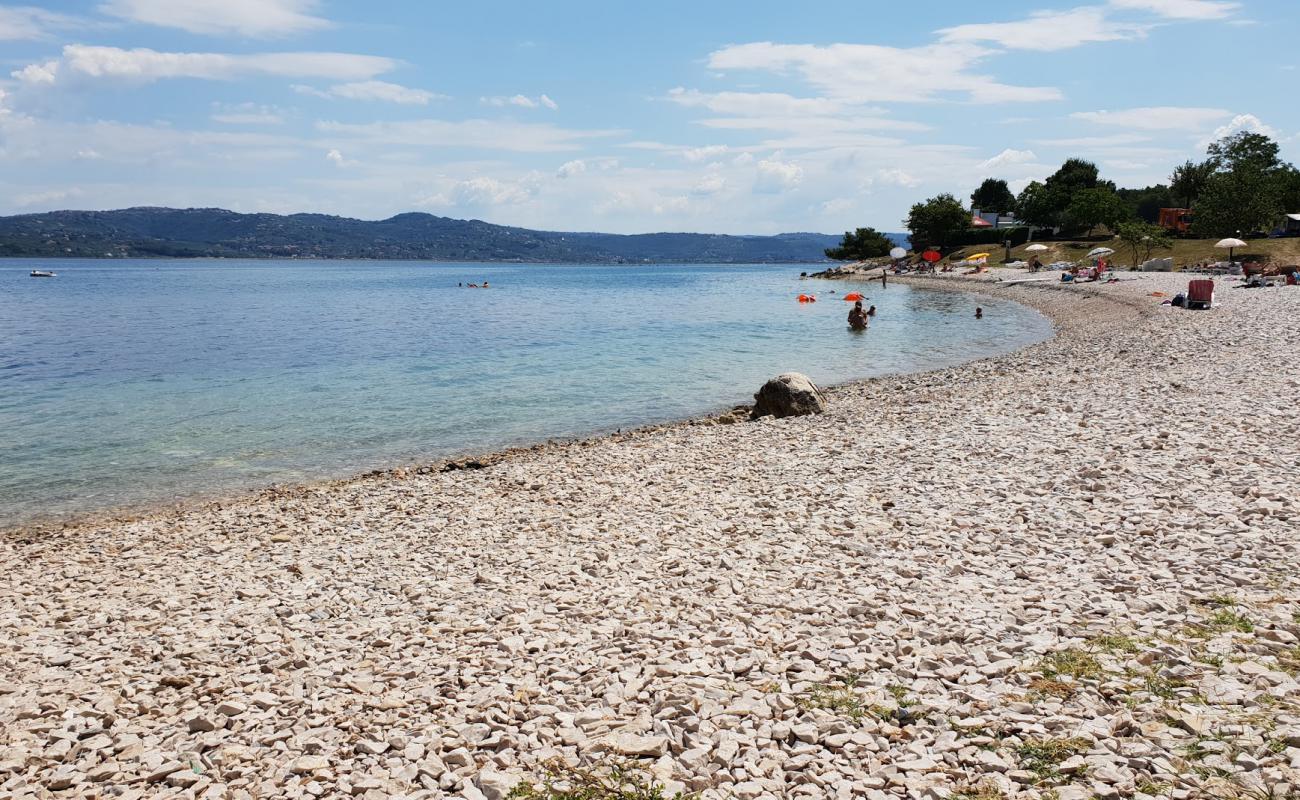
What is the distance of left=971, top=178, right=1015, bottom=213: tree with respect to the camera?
477ft

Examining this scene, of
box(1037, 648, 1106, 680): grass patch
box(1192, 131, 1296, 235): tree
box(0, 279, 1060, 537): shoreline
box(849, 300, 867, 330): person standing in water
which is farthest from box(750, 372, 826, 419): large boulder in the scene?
box(1192, 131, 1296, 235): tree

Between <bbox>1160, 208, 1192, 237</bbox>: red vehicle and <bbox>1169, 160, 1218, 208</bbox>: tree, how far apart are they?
7513 mm

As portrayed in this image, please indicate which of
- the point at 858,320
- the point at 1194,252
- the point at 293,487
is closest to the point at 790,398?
the point at 293,487

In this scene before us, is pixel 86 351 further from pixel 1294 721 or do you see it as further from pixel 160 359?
pixel 1294 721

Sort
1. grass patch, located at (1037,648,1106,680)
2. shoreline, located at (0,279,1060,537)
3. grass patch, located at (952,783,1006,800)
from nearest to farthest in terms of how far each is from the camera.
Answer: grass patch, located at (952,783,1006,800), grass patch, located at (1037,648,1106,680), shoreline, located at (0,279,1060,537)

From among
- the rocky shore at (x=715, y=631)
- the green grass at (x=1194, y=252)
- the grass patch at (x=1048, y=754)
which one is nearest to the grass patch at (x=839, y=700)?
the rocky shore at (x=715, y=631)

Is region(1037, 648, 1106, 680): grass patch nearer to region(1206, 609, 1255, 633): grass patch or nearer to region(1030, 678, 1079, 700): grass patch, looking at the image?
region(1030, 678, 1079, 700): grass patch

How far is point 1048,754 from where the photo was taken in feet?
17.2

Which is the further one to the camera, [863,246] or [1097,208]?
[863,246]

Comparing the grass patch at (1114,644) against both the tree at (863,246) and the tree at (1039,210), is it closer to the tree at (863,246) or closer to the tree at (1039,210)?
the tree at (1039,210)

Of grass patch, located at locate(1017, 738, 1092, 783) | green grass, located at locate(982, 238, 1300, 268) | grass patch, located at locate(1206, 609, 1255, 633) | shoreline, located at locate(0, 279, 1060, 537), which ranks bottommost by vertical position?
shoreline, located at locate(0, 279, 1060, 537)

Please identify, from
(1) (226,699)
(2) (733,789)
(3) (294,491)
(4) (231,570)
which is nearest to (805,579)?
(2) (733,789)

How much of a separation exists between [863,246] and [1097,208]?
54.7 m

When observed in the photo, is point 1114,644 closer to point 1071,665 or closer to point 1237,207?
point 1071,665
